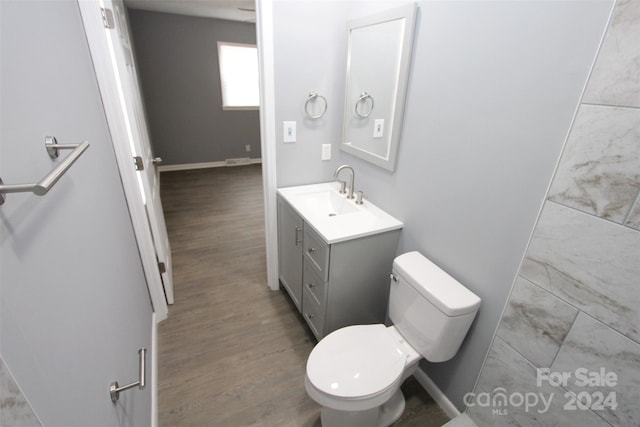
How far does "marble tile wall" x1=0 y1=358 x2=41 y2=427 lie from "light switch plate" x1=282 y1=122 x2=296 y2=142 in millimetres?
1682

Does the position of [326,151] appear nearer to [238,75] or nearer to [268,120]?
[268,120]

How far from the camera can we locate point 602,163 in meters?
0.79

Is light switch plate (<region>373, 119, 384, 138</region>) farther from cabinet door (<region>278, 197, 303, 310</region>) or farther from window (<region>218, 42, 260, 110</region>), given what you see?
window (<region>218, 42, 260, 110</region>)

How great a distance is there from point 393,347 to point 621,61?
4.07 feet

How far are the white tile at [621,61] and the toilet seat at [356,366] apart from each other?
3.80 ft

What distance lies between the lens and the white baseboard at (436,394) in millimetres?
1491

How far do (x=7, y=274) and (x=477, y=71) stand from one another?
1.45m

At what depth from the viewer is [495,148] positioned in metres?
1.11

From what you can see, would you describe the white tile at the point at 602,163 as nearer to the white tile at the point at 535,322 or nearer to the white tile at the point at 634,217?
the white tile at the point at 634,217

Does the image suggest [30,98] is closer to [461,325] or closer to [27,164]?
[27,164]

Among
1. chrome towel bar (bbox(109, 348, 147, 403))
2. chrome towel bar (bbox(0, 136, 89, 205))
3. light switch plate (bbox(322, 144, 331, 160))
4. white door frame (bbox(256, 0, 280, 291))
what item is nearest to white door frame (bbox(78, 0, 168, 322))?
white door frame (bbox(256, 0, 280, 291))

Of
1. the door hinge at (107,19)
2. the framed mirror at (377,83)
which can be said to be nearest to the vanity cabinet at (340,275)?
the framed mirror at (377,83)

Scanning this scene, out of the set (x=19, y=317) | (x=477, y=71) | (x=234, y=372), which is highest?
(x=477, y=71)

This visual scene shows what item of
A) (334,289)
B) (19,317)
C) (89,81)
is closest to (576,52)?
(334,289)
